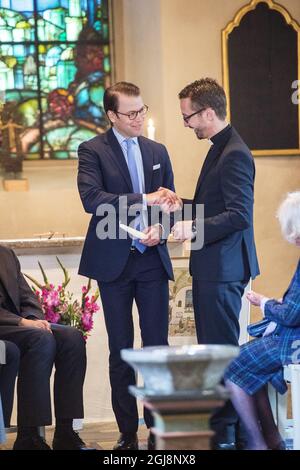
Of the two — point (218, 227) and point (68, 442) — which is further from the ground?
point (218, 227)

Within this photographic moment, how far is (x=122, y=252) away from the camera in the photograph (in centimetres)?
515

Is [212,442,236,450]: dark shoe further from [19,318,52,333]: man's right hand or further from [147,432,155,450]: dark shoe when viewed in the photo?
[19,318,52,333]: man's right hand

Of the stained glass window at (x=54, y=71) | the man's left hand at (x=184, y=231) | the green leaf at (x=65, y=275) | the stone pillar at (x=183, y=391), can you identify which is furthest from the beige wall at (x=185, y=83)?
the stone pillar at (x=183, y=391)

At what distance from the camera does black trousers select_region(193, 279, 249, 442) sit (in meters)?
5.02

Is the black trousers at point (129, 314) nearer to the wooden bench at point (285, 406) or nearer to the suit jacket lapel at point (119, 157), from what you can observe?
the suit jacket lapel at point (119, 157)

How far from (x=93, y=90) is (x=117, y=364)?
18.1 feet

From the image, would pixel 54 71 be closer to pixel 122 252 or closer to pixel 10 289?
pixel 10 289

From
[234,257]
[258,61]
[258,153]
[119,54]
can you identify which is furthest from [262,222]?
[234,257]

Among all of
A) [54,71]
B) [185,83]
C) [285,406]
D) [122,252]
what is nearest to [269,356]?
[285,406]

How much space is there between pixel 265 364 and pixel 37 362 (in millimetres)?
1137

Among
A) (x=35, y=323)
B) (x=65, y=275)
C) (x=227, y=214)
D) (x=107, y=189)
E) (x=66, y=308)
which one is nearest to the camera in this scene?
(x=227, y=214)

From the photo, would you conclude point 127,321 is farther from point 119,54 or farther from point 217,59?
point 119,54

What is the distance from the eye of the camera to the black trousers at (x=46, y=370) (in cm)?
510

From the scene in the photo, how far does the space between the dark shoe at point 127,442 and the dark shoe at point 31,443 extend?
1.13 feet
